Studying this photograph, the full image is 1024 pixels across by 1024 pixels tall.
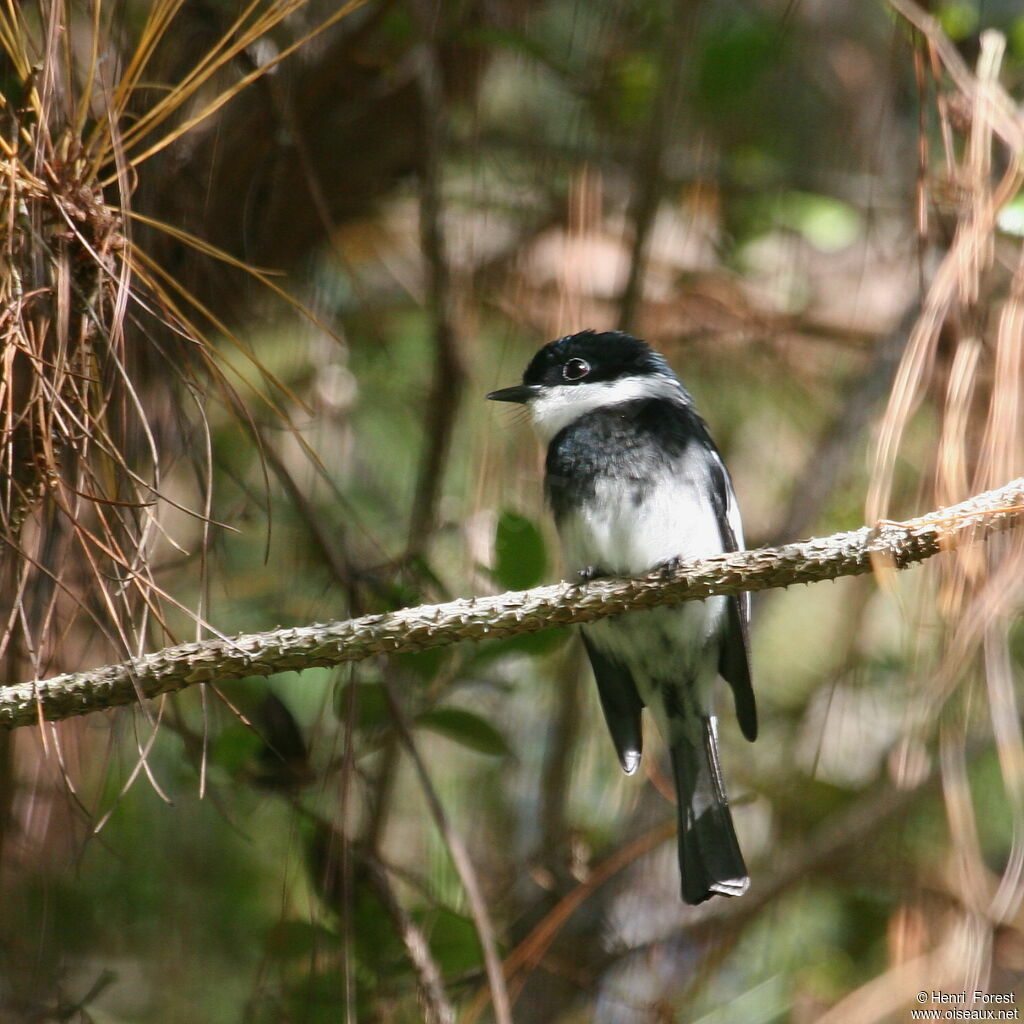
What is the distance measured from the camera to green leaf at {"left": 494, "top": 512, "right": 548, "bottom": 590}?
2387 mm

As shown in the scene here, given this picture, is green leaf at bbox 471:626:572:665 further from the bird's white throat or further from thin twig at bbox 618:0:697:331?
thin twig at bbox 618:0:697:331

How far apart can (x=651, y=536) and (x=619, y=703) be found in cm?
51

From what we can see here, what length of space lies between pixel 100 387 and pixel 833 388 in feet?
9.97

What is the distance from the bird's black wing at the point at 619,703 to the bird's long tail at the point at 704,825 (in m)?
0.13

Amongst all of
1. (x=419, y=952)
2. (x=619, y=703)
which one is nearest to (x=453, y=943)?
(x=419, y=952)

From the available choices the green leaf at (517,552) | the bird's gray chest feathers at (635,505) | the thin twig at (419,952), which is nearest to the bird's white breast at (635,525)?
the bird's gray chest feathers at (635,505)

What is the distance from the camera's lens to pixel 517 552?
240 cm

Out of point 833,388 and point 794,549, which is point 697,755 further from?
point 833,388

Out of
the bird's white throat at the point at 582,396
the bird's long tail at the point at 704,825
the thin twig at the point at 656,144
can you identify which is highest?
the thin twig at the point at 656,144

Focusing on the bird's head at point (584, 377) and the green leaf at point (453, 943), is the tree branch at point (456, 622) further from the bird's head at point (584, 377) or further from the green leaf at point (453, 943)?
the bird's head at point (584, 377)

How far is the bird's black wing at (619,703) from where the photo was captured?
116 inches

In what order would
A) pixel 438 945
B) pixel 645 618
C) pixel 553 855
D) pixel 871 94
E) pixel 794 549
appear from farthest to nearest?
1. pixel 871 94
2. pixel 553 855
3. pixel 645 618
4. pixel 438 945
5. pixel 794 549

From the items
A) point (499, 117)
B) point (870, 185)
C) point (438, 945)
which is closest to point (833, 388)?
point (870, 185)

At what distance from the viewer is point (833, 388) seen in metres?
4.24
